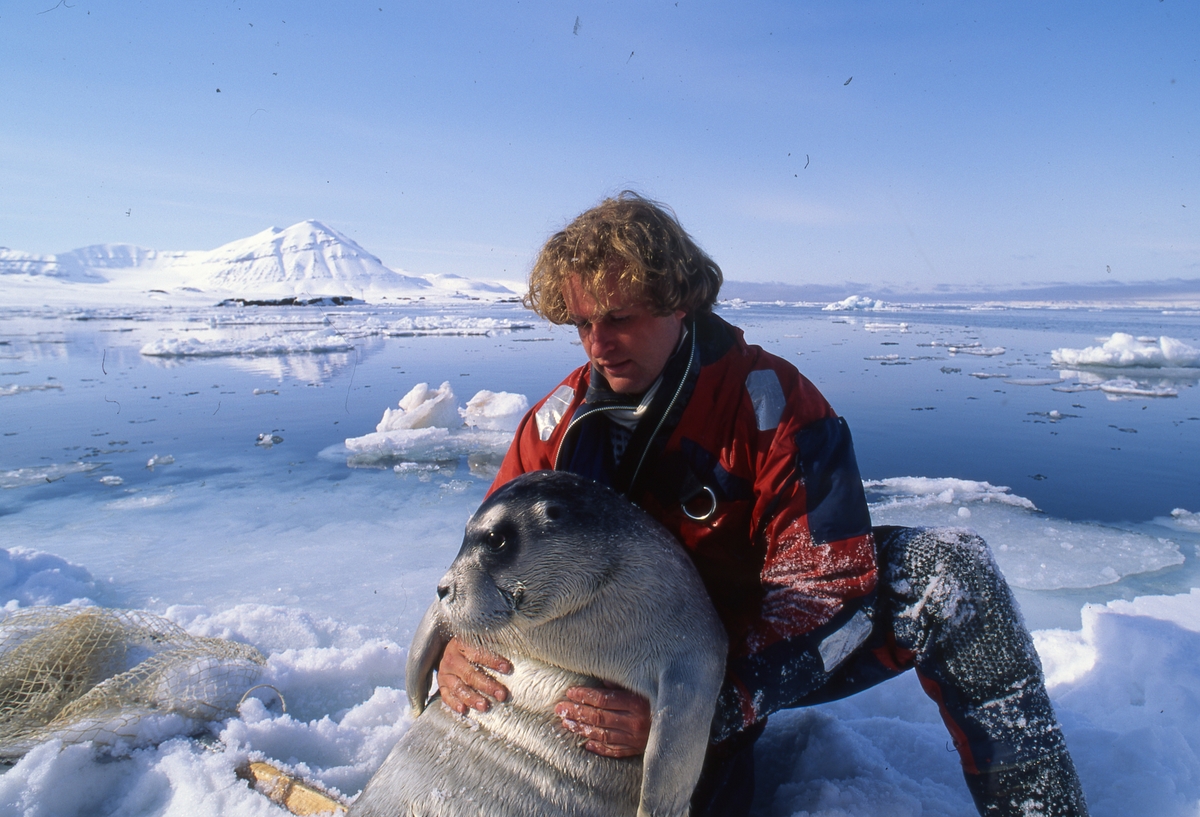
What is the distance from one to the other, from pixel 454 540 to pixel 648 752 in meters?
3.13

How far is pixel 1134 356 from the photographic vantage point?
12031 mm

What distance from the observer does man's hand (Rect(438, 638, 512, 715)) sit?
5.88 ft

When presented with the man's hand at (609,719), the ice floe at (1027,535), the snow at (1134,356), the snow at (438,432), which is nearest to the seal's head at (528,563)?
the man's hand at (609,719)

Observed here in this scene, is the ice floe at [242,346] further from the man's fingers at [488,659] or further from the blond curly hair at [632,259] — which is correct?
the man's fingers at [488,659]

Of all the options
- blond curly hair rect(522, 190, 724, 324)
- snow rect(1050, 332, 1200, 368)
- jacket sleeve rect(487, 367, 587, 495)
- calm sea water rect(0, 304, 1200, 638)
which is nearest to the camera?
blond curly hair rect(522, 190, 724, 324)

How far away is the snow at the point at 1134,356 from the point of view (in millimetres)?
11914

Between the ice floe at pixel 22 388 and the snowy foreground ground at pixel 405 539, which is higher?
the ice floe at pixel 22 388

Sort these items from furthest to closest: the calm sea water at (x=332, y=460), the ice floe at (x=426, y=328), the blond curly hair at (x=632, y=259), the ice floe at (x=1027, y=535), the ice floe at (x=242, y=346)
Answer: the ice floe at (x=426, y=328), the ice floe at (x=242, y=346), the calm sea water at (x=332, y=460), the ice floe at (x=1027, y=535), the blond curly hair at (x=632, y=259)

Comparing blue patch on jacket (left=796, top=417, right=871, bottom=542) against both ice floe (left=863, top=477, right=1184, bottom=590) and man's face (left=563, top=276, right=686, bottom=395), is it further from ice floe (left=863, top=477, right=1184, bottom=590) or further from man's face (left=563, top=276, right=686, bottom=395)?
ice floe (left=863, top=477, right=1184, bottom=590)

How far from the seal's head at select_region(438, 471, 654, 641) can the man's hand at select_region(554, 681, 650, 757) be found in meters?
0.22

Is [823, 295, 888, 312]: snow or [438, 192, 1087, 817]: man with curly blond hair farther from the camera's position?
[823, 295, 888, 312]: snow

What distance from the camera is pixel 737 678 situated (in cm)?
180

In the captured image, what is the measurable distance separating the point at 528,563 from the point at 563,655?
272 millimetres

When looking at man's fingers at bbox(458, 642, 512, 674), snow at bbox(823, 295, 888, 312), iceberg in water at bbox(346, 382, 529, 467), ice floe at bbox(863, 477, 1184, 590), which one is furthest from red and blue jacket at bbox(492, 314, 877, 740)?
snow at bbox(823, 295, 888, 312)
